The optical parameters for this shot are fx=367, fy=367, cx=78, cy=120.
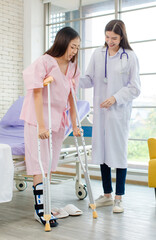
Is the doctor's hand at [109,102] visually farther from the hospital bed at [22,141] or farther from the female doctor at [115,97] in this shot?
the hospital bed at [22,141]

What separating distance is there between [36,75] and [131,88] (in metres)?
0.85

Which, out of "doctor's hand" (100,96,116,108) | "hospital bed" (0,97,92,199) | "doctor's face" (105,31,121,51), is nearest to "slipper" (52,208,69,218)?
"hospital bed" (0,97,92,199)

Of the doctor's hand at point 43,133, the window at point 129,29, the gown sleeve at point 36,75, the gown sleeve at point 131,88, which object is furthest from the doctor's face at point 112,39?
the window at point 129,29

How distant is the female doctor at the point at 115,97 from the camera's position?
2.95 meters

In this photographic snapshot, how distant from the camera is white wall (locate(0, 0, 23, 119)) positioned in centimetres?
546

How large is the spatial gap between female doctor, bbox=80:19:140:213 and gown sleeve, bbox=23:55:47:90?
25.1 inches

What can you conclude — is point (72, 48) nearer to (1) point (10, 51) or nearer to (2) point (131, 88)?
(2) point (131, 88)

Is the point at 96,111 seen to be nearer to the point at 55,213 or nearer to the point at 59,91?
the point at 59,91

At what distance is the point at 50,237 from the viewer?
7.68 feet

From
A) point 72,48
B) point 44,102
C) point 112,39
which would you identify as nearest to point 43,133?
point 44,102

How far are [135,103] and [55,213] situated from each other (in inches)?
101

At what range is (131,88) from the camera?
2.96 meters

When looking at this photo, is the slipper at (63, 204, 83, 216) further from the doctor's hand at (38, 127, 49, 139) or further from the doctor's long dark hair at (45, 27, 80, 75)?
the doctor's long dark hair at (45, 27, 80, 75)

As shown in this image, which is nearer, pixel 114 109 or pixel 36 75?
pixel 36 75
